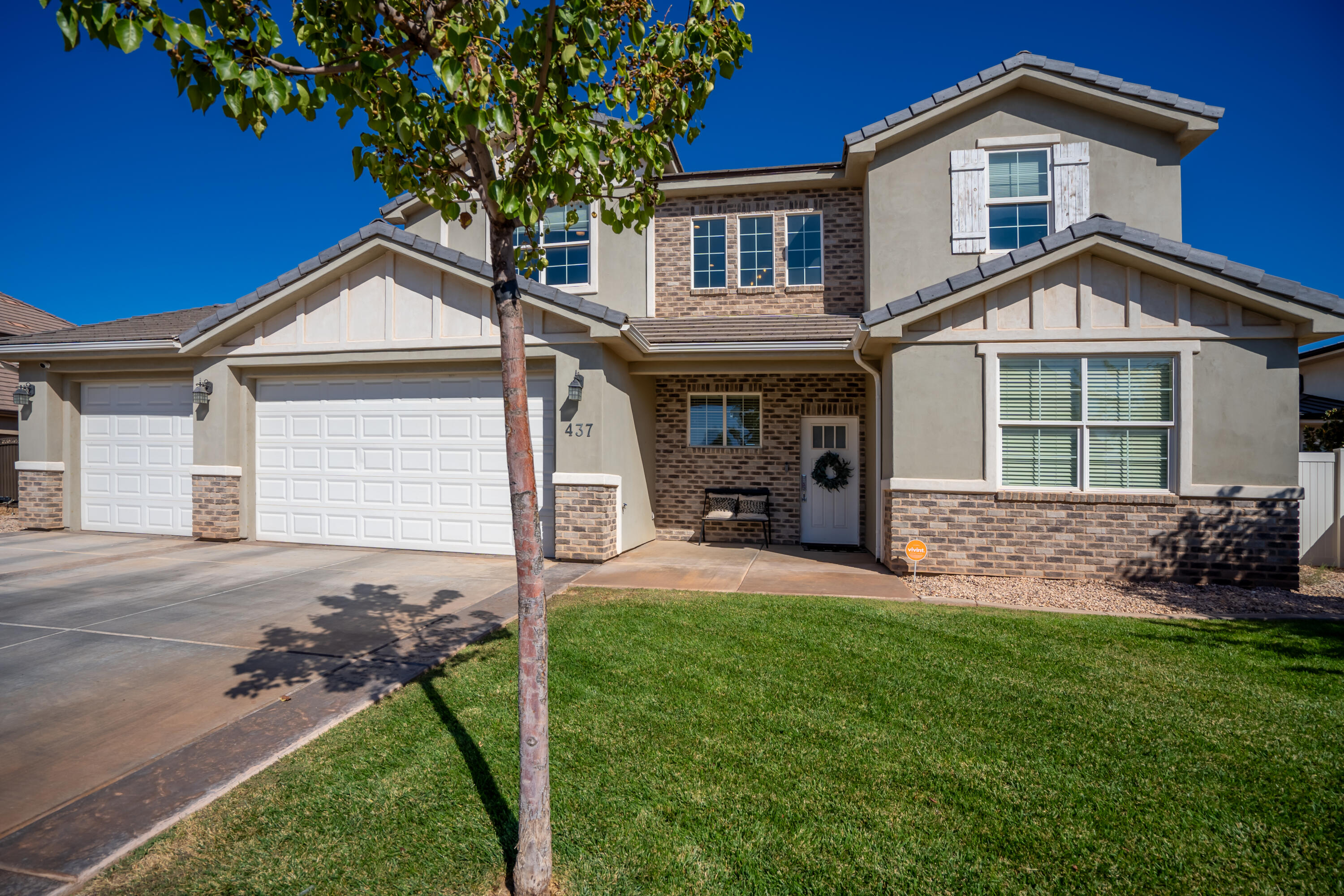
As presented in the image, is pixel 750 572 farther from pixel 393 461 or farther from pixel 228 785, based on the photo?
pixel 228 785

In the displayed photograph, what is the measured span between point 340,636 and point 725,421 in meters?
7.41

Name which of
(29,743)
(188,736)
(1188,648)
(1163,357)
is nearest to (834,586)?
(1188,648)

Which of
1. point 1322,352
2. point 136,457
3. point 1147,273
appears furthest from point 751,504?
point 1322,352

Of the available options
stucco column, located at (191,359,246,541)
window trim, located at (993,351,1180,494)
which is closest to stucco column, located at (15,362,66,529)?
stucco column, located at (191,359,246,541)

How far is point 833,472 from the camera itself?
11.2 metres

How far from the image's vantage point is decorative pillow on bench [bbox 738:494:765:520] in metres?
11.3

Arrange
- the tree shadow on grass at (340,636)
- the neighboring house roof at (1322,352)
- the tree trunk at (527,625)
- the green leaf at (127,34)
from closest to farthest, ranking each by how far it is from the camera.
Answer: the green leaf at (127,34), the tree trunk at (527,625), the tree shadow on grass at (340,636), the neighboring house roof at (1322,352)

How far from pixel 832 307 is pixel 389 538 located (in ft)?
27.0

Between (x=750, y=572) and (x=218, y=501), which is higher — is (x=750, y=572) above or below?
below

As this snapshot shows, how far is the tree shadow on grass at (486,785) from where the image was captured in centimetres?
286

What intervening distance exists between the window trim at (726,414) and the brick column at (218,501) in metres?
7.41

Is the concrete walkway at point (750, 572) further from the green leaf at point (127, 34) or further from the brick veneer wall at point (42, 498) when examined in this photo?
the brick veneer wall at point (42, 498)

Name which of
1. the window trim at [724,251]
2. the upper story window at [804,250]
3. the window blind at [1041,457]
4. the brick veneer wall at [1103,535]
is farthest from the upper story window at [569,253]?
A: the window blind at [1041,457]

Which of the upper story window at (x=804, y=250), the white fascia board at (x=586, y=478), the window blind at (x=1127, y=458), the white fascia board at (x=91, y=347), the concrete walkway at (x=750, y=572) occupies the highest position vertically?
the upper story window at (x=804, y=250)
